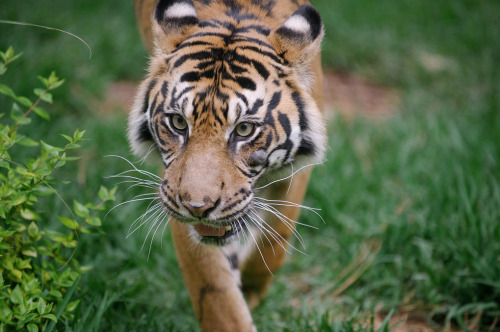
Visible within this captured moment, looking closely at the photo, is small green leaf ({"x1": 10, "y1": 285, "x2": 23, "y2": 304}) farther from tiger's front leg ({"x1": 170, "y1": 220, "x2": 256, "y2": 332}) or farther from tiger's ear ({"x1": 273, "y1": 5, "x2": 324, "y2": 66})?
tiger's ear ({"x1": 273, "y1": 5, "x2": 324, "y2": 66})

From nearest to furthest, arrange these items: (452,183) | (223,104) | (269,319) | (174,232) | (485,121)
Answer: (223,104) < (174,232) < (269,319) < (452,183) < (485,121)

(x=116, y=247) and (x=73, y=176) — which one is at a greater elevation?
(x=73, y=176)

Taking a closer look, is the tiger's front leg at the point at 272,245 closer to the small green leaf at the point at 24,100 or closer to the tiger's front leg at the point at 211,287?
the tiger's front leg at the point at 211,287

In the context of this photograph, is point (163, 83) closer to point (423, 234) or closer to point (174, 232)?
point (174, 232)

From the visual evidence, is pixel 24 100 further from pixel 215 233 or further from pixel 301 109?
pixel 301 109

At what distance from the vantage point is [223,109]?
232cm

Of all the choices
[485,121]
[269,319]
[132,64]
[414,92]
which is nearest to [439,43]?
[414,92]

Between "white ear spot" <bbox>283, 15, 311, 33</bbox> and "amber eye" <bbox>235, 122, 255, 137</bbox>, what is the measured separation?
571 millimetres

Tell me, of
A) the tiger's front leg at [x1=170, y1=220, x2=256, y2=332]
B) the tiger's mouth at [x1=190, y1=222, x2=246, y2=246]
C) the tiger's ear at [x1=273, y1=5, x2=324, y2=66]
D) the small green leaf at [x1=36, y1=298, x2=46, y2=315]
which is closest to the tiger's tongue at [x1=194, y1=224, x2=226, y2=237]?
the tiger's mouth at [x1=190, y1=222, x2=246, y2=246]

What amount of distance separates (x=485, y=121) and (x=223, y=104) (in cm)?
376

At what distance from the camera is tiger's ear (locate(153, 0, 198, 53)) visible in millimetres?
2633

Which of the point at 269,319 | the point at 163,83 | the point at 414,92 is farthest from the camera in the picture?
the point at 414,92

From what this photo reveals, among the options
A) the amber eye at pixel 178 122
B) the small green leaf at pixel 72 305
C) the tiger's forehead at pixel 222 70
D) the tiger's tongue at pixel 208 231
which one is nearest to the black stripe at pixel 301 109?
the tiger's forehead at pixel 222 70

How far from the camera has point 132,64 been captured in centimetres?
621
